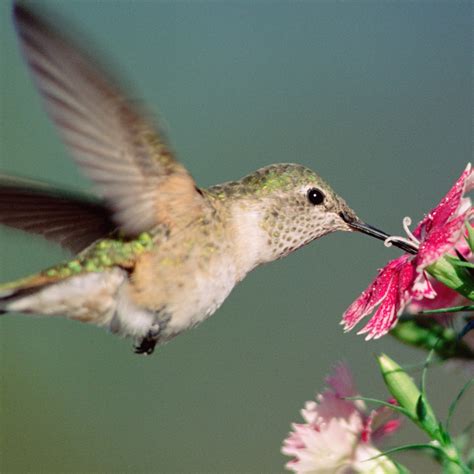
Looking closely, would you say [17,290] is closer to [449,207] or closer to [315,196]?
[315,196]

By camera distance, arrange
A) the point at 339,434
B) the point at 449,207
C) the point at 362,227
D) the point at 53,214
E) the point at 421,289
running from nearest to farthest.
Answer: the point at 421,289, the point at 449,207, the point at 339,434, the point at 53,214, the point at 362,227

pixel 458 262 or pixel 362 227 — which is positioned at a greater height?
pixel 362 227

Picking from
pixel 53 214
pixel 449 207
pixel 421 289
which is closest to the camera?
pixel 421 289

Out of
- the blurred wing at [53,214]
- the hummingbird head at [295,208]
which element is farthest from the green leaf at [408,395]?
the blurred wing at [53,214]

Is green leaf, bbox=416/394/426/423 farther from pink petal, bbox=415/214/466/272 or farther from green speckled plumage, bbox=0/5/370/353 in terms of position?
green speckled plumage, bbox=0/5/370/353

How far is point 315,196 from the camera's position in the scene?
1716 mm

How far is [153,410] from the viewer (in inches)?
146

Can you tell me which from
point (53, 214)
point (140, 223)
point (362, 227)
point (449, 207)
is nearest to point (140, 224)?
point (140, 223)

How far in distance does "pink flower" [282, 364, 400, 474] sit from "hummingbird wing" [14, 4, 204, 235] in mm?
379

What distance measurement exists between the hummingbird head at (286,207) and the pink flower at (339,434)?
0.29m

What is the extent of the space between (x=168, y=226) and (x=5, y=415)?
8.54 feet

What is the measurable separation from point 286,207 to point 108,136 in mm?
387

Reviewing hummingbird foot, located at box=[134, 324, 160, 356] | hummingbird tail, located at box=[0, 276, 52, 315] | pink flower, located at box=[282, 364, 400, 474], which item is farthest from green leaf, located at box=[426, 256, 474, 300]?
hummingbird tail, located at box=[0, 276, 52, 315]

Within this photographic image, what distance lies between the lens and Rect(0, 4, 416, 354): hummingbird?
145cm
